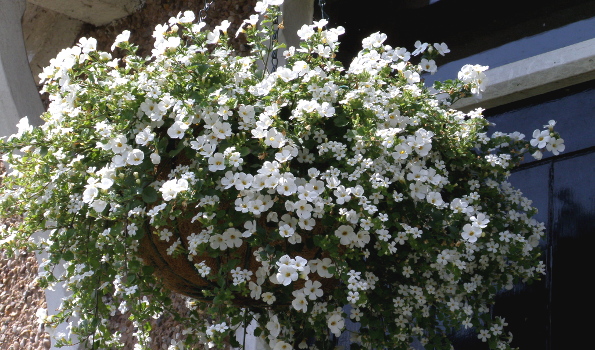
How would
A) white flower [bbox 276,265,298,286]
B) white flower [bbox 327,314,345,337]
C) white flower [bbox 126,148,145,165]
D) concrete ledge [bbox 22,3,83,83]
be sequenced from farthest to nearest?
concrete ledge [bbox 22,3,83,83]
white flower [bbox 327,314,345,337]
white flower [bbox 126,148,145,165]
white flower [bbox 276,265,298,286]

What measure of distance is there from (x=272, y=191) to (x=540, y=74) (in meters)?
1.19

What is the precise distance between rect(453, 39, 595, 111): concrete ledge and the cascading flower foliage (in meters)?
0.51

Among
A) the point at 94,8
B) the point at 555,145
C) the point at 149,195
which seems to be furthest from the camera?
the point at 94,8

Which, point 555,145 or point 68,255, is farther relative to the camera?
point 555,145

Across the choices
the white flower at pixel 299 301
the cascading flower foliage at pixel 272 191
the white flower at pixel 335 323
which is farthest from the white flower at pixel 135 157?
the white flower at pixel 335 323

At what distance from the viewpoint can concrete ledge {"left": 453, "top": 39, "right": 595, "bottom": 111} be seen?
1952 mm

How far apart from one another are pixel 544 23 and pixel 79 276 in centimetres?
177

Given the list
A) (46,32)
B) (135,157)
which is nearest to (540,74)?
(135,157)

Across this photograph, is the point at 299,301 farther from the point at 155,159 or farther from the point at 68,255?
the point at 68,255

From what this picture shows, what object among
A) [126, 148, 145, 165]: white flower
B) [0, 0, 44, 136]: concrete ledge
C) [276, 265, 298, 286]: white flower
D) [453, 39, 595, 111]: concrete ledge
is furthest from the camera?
[0, 0, 44, 136]: concrete ledge

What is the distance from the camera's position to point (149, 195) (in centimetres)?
133

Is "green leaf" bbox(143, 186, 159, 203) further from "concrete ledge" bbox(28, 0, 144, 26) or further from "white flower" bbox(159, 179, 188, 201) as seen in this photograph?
"concrete ledge" bbox(28, 0, 144, 26)

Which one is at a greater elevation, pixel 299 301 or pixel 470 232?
pixel 470 232

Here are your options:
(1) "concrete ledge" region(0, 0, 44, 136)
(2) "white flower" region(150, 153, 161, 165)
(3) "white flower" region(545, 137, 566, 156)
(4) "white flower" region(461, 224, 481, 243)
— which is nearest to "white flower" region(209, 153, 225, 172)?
(2) "white flower" region(150, 153, 161, 165)
